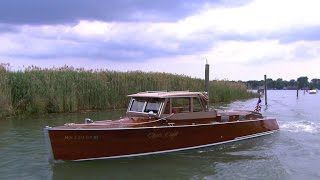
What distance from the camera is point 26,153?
536 inches

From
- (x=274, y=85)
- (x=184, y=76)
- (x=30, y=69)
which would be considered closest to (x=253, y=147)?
(x=30, y=69)

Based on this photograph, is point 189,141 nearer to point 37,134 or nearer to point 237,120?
point 237,120

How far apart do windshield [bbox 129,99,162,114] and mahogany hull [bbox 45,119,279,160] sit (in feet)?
2.86

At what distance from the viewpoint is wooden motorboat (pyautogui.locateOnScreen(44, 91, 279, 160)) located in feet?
39.6

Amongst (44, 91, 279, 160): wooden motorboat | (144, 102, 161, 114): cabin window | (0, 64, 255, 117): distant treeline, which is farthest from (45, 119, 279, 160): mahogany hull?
(0, 64, 255, 117): distant treeline

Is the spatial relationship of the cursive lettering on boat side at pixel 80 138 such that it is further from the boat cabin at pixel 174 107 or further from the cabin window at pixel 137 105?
the cabin window at pixel 137 105

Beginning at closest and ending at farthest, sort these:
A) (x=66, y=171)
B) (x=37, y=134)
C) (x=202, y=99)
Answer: (x=66, y=171)
(x=202, y=99)
(x=37, y=134)

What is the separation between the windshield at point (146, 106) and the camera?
1377 centimetres

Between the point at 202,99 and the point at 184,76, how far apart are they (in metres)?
22.9

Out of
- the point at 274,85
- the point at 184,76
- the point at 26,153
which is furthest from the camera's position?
the point at 274,85

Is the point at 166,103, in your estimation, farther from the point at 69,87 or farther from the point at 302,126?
the point at 69,87

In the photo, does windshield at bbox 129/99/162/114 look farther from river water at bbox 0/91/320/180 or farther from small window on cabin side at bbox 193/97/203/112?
river water at bbox 0/91/320/180

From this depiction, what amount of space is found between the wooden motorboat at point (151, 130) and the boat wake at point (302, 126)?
502 cm

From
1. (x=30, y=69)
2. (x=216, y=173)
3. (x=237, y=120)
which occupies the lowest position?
(x=216, y=173)
